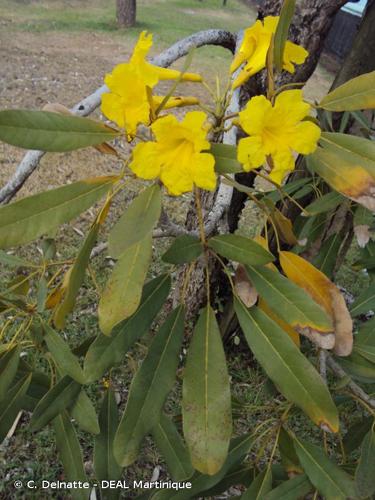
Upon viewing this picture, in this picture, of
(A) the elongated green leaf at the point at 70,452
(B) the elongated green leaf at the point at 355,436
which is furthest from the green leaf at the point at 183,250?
(B) the elongated green leaf at the point at 355,436

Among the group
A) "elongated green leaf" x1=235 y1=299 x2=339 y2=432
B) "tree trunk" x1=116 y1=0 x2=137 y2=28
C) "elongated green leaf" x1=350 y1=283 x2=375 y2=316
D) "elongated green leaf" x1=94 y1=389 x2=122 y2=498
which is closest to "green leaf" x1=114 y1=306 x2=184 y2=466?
"elongated green leaf" x1=235 y1=299 x2=339 y2=432

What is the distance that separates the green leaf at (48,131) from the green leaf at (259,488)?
2.19 feet

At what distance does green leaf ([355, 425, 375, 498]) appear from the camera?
84cm

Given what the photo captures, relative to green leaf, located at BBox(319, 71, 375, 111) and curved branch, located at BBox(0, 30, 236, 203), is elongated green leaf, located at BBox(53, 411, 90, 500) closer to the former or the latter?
curved branch, located at BBox(0, 30, 236, 203)

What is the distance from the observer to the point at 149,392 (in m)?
0.77

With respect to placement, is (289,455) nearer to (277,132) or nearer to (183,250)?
(183,250)

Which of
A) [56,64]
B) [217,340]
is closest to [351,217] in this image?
[217,340]

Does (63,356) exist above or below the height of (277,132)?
below

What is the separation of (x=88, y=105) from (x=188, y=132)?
0.45 m

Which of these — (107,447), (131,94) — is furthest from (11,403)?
(131,94)

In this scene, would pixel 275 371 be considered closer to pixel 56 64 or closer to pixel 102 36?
pixel 56 64

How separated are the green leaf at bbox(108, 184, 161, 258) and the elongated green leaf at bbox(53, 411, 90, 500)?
562 mm

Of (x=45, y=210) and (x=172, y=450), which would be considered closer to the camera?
(x=45, y=210)

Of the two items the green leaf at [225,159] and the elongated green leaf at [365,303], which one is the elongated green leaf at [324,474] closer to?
the elongated green leaf at [365,303]
